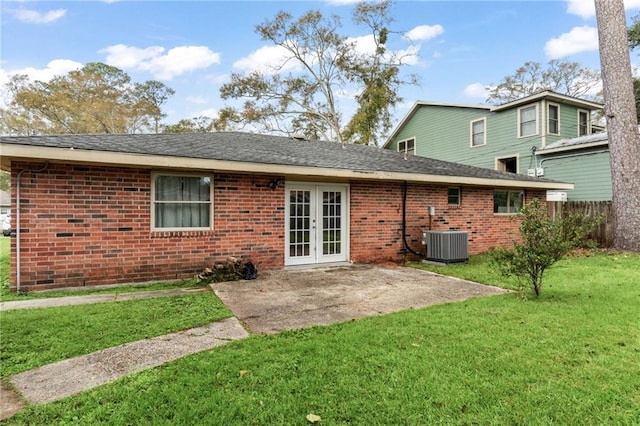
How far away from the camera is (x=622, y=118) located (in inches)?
387

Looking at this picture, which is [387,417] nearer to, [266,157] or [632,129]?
[266,157]

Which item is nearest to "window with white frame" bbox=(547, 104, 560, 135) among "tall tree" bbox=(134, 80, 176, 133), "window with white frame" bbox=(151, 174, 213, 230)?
"window with white frame" bbox=(151, 174, 213, 230)

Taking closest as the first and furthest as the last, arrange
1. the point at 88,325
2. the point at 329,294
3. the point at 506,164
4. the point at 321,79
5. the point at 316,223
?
1. the point at 88,325
2. the point at 329,294
3. the point at 316,223
4. the point at 506,164
5. the point at 321,79

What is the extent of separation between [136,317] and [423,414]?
11.4 feet

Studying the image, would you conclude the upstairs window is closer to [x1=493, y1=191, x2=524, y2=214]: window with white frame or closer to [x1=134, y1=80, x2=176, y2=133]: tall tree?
[x1=493, y1=191, x2=524, y2=214]: window with white frame

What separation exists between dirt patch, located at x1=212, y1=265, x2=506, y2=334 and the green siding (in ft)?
35.4

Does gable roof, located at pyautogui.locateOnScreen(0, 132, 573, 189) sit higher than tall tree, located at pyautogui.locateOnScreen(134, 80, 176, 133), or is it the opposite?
tall tree, located at pyautogui.locateOnScreen(134, 80, 176, 133)

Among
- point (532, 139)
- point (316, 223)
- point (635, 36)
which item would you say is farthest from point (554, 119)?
point (316, 223)

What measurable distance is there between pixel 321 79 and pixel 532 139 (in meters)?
14.9

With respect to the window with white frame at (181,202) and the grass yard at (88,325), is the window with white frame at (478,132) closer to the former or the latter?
the window with white frame at (181,202)

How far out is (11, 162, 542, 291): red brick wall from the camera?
5742mm

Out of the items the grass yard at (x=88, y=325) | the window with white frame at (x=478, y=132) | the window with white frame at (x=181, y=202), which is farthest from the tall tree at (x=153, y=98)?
the grass yard at (x=88, y=325)

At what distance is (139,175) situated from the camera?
6.43 metres

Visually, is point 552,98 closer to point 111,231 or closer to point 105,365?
point 111,231
